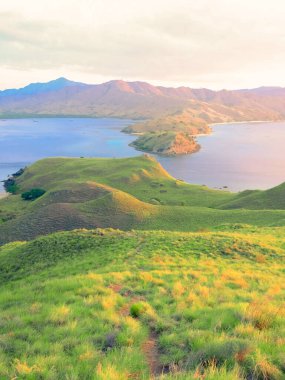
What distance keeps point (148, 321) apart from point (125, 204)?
61.4 meters

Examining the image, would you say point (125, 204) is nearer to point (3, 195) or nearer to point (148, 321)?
point (148, 321)

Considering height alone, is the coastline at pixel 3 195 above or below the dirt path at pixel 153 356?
above

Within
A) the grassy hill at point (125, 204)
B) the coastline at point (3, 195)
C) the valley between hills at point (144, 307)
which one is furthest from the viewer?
the coastline at point (3, 195)

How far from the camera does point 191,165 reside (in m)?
195

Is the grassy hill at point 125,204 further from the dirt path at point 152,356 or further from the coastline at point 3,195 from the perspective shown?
the dirt path at point 152,356

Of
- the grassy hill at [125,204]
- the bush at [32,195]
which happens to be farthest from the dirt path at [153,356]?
the bush at [32,195]

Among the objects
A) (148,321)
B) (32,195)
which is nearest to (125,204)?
(32,195)

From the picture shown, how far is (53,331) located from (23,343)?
3.59ft

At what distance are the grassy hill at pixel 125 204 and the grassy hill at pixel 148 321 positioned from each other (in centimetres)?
3383

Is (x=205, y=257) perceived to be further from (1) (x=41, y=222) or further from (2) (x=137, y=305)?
(1) (x=41, y=222)

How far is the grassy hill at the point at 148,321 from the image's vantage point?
350 inches

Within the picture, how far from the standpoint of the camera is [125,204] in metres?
74.5

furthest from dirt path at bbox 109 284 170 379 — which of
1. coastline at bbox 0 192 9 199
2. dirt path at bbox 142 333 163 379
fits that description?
coastline at bbox 0 192 9 199

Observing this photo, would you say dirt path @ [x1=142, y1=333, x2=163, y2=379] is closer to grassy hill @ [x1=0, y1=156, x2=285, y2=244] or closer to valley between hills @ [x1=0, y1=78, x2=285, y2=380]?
valley between hills @ [x1=0, y1=78, x2=285, y2=380]
